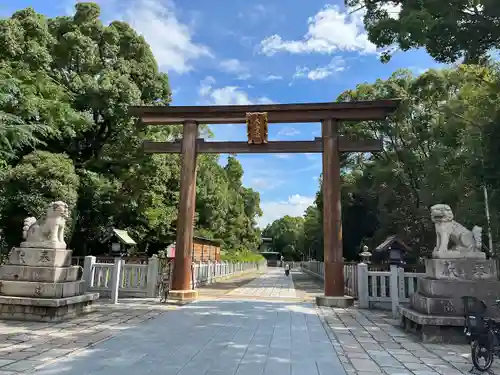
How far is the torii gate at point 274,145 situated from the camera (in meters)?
10.4

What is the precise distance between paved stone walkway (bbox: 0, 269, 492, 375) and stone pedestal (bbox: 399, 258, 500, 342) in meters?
0.29

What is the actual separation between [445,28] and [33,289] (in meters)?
8.99

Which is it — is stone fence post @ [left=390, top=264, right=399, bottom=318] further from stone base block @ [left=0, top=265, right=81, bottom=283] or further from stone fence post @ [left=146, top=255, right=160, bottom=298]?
stone base block @ [left=0, top=265, right=81, bottom=283]

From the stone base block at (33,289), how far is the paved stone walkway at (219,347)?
59cm

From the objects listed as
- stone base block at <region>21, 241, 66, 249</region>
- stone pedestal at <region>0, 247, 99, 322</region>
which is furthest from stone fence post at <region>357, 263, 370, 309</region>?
stone base block at <region>21, 241, 66, 249</region>

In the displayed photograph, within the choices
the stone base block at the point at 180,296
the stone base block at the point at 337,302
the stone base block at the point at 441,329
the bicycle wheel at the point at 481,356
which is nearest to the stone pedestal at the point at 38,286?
the stone base block at the point at 180,296

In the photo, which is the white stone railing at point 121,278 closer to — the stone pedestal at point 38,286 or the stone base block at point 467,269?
the stone pedestal at point 38,286

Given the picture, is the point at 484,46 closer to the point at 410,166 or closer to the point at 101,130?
the point at 410,166

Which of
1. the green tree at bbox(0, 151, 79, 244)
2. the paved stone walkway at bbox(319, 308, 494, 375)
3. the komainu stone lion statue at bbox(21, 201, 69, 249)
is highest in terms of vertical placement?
the green tree at bbox(0, 151, 79, 244)

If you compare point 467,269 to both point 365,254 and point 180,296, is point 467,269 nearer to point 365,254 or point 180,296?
point 365,254

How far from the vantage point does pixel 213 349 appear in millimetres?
5207

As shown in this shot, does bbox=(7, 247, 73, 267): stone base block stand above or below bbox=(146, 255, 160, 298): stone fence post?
above

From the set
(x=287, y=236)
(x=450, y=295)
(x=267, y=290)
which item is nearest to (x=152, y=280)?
(x=267, y=290)

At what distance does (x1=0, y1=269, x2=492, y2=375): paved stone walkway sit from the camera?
4344 mm
